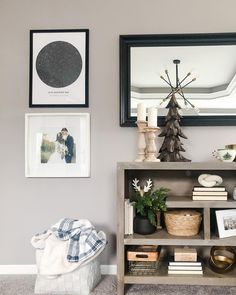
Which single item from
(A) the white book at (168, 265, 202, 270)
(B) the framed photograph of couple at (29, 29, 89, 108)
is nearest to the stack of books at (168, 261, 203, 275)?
(A) the white book at (168, 265, 202, 270)

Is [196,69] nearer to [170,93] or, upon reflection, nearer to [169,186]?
[170,93]

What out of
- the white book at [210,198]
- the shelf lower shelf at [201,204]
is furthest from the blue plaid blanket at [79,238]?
the white book at [210,198]

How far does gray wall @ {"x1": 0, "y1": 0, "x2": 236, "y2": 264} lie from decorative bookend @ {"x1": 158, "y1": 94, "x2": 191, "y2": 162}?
0.60 feet

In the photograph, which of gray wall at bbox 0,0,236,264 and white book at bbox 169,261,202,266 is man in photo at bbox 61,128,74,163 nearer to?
gray wall at bbox 0,0,236,264

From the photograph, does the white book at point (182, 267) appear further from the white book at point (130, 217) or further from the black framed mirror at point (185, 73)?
the black framed mirror at point (185, 73)

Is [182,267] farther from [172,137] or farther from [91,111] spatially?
[91,111]

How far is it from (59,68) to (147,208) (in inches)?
46.7

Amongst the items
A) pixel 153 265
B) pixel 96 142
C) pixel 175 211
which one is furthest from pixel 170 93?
pixel 153 265

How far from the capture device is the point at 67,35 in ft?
7.31

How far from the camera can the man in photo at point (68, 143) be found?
7.20ft

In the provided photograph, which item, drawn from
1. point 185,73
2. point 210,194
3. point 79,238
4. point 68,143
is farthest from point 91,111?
point 210,194

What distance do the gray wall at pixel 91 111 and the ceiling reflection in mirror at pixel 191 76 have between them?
0.43 feet

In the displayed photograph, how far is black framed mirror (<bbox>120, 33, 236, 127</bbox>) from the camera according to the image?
7.04 ft

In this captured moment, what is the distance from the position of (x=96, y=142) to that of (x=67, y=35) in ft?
2.66
